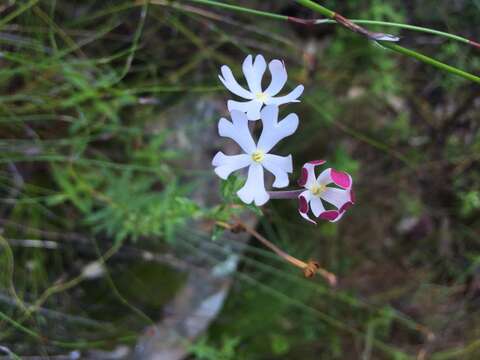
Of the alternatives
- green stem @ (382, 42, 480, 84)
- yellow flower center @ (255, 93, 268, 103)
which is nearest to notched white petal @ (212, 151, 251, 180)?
yellow flower center @ (255, 93, 268, 103)

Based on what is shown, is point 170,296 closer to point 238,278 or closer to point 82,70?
point 238,278

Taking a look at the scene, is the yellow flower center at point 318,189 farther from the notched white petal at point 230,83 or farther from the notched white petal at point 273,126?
the notched white petal at point 230,83

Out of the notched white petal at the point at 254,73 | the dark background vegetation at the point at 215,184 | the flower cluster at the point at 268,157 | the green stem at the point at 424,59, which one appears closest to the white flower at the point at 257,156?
the flower cluster at the point at 268,157

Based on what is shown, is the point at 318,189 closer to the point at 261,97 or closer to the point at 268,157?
the point at 268,157

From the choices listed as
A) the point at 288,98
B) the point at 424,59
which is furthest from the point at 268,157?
the point at 424,59

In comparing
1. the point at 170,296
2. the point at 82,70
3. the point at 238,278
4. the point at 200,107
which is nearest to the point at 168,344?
the point at 170,296

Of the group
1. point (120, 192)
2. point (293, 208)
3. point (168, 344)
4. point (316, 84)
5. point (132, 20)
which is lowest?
point (168, 344)
